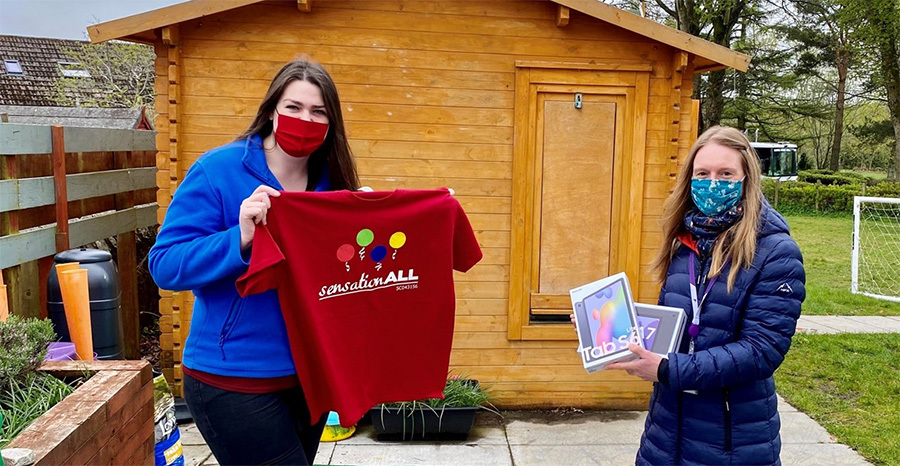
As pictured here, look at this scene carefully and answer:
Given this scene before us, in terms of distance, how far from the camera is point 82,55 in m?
13.7

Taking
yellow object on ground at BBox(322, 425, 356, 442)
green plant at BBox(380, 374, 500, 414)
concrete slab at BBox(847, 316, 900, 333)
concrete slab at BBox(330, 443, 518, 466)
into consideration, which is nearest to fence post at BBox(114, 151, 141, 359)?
yellow object on ground at BBox(322, 425, 356, 442)

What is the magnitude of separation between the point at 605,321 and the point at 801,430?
11.6ft

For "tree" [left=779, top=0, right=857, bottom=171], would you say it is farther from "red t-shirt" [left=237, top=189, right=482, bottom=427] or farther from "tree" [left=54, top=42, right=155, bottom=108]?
"red t-shirt" [left=237, top=189, right=482, bottom=427]

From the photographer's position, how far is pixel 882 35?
72.8 ft

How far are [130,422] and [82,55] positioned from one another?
44.2 feet

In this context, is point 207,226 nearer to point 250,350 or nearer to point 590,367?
point 250,350

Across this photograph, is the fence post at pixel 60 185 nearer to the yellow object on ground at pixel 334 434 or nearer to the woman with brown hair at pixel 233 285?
the yellow object on ground at pixel 334 434

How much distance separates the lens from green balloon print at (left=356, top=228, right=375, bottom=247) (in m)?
2.16

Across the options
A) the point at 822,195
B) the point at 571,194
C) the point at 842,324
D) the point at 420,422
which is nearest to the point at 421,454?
the point at 420,422

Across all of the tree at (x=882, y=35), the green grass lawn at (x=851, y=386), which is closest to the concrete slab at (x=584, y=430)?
the green grass lawn at (x=851, y=386)

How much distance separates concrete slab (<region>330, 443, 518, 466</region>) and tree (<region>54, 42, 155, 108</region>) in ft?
34.7

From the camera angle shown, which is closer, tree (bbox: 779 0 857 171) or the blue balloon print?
the blue balloon print

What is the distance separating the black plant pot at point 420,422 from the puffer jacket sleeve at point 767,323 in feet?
8.78

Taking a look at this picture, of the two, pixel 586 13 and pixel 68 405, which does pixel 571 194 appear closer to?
pixel 586 13
